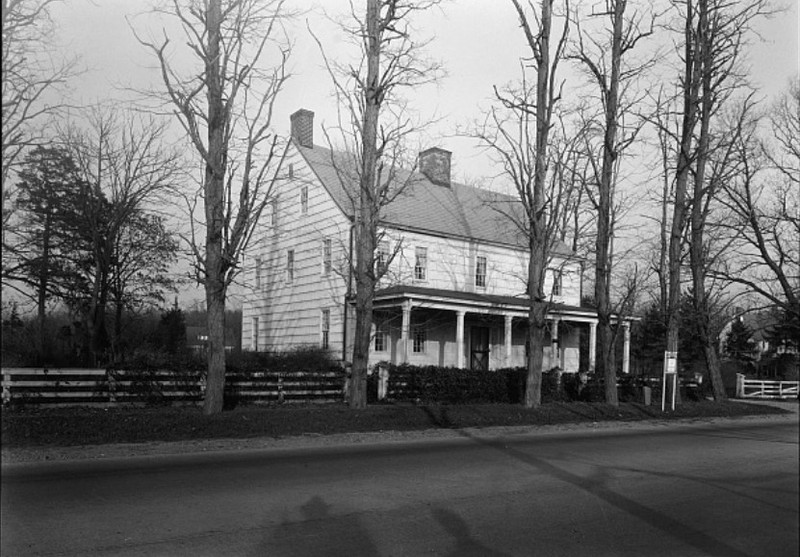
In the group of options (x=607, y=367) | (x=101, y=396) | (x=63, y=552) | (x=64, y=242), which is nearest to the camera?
(x=63, y=552)

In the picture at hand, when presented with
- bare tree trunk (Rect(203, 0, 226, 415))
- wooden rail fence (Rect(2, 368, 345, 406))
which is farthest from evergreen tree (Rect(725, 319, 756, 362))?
wooden rail fence (Rect(2, 368, 345, 406))

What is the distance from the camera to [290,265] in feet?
109

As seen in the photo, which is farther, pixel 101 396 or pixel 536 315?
pixel 536 315

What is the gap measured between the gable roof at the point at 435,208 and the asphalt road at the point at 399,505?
17.8 meters

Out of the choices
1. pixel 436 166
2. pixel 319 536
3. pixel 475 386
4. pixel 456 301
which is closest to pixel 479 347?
pixel 456 301

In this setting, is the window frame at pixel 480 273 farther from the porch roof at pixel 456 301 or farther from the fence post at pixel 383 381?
the fence post at pixel 383 381

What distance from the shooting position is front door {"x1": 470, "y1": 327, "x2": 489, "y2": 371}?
32906 mm

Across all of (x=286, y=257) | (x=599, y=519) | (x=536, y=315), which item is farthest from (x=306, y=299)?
(x=599, y=519)

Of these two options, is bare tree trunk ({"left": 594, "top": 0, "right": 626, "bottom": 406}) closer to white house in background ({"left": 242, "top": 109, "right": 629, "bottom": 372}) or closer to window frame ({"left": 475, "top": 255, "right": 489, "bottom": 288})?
white house in background ({"left": 242, "top": 109, "right": 629, "bottom": 372})

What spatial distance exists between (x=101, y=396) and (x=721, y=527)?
15.7 m

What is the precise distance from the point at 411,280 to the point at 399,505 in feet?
72.0

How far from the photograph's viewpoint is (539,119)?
21.4 meters

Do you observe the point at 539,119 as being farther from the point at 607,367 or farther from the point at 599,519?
the point at 599,519

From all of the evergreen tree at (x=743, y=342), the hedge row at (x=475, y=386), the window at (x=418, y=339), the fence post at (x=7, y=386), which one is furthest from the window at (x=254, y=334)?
the evergreen tree at (x=743, y=342)
